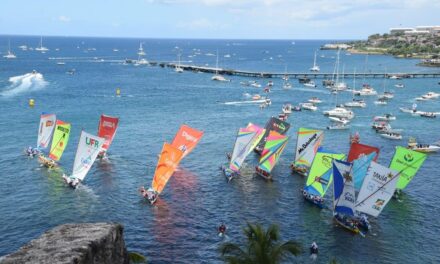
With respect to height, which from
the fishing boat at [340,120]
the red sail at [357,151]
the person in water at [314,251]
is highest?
the red sail at [357,151]

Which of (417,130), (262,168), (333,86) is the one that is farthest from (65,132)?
(333,86)

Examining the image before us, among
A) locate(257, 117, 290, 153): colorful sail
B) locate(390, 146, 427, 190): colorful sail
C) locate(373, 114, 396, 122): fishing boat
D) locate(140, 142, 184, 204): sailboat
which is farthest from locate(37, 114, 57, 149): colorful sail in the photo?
locate(373, 114, 396, 122): fishing boat

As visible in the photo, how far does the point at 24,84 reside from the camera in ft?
518

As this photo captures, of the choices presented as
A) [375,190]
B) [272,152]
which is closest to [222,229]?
[375,190]

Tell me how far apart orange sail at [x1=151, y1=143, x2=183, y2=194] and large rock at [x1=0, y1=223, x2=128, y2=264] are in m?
30.2

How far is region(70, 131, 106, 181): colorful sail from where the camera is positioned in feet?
205

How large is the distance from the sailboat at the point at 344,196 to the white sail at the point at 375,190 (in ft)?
5.99

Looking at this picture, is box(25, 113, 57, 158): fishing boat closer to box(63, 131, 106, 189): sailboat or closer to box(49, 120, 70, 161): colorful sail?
box(49, 120, 70, 161): colorful sail

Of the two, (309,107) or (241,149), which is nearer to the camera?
(241,149)

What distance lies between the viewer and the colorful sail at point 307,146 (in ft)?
225

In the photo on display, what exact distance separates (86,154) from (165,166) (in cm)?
1214

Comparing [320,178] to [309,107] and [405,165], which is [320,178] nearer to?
[405,165]

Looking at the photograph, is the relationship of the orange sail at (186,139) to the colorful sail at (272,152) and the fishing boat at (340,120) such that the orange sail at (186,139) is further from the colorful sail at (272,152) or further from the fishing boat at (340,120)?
the fishing boat at (340,120)

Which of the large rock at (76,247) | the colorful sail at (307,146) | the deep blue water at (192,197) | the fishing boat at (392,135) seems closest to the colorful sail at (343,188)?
the deep blue water at (192,197)
